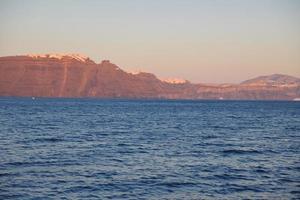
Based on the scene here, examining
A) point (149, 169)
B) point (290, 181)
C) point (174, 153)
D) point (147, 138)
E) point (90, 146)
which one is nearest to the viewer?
point (290, 181)

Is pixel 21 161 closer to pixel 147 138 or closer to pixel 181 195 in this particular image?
pixel 181 195

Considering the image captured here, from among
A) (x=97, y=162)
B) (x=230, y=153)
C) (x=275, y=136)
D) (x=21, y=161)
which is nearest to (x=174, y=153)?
(x=230, y=153)

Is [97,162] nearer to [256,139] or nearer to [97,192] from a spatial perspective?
[97,192]

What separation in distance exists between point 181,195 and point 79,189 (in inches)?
182

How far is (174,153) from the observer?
34.3m

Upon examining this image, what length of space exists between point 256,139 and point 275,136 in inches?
170

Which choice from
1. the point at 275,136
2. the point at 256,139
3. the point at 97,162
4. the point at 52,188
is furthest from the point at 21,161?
the point at 275,136

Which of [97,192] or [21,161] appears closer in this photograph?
[97,192]

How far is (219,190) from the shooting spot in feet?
75.0

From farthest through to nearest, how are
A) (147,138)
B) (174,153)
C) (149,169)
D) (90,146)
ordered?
(147,138) → (90,146) → (174,153) → (149,169)

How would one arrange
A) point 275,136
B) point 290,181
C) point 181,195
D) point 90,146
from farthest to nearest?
point 275,136 → point 90,146 → point 290,181 → point 181,195

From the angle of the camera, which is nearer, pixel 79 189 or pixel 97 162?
pixel 79 189

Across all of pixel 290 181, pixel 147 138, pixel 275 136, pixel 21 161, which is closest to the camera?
pixel 290 181

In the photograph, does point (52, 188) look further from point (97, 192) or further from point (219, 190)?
point (219, 190)
